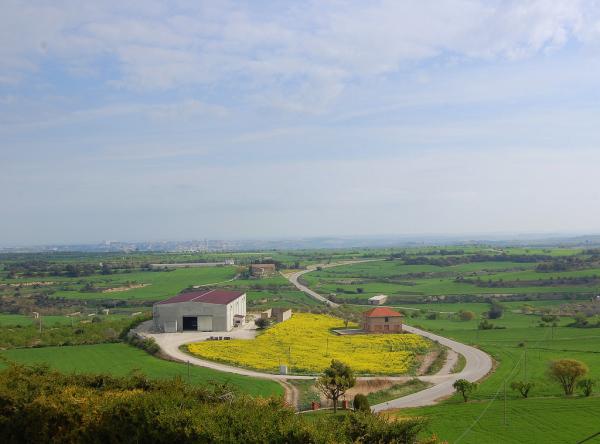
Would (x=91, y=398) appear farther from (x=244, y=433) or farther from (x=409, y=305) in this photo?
(x=409, y=305)

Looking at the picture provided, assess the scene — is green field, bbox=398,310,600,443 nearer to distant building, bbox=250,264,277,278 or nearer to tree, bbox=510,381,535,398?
tree, bbox=510,381,535,398

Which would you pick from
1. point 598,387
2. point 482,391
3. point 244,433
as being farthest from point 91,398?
point 598,387

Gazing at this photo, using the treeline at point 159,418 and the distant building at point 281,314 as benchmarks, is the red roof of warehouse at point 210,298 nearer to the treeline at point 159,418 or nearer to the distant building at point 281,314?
the distant building at point 281,314

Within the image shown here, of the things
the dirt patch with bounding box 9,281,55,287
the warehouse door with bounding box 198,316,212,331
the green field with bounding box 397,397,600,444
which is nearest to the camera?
the green field with bounding box 397,397,600,444

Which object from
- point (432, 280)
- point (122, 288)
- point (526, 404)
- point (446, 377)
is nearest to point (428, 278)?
point (432, 280)

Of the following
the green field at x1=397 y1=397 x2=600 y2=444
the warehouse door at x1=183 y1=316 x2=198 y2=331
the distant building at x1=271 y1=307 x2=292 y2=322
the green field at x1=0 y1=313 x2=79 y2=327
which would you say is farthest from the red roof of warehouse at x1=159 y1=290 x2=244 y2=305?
the green field at x1=397 y1=397 x2=600 y2=444

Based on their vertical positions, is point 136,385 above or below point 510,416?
above
